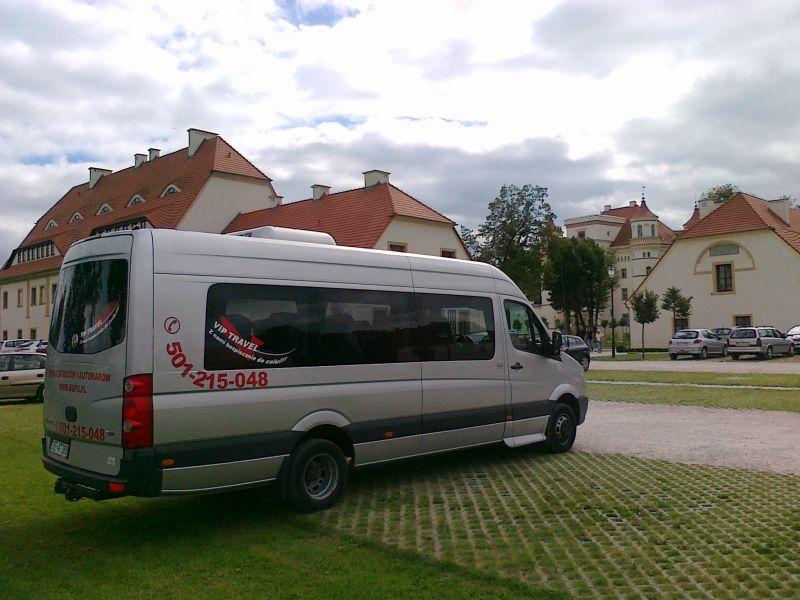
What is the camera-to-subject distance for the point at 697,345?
4075 cm

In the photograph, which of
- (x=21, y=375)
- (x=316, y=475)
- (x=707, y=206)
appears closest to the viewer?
(x=316, y=475)

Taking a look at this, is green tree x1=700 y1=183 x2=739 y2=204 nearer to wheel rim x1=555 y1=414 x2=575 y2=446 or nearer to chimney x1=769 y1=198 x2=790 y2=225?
chimney x1=769 y1=198 x2=790 y2=225

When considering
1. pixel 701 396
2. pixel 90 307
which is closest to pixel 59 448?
pixel 90 307

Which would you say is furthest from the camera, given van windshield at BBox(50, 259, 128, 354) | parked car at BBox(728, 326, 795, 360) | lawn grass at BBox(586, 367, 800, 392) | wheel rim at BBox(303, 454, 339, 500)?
parked car at BBox(728, 326, 795, 360)

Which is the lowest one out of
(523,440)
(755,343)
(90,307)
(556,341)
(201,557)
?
→ (201,557)

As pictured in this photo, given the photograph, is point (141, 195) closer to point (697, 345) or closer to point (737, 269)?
point (697, 345)

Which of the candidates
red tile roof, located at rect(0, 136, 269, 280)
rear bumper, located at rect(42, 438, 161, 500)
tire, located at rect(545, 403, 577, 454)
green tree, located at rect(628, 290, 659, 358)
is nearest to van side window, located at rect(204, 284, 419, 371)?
rear bumper, located at rect(42, 438, 161, 500)

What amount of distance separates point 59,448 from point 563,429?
653cm

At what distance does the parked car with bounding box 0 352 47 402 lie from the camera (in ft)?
68.3

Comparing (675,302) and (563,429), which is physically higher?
(675,302)

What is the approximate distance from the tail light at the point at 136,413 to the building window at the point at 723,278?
56.8 metres

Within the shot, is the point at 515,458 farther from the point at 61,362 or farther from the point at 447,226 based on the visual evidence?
the point at 447,226

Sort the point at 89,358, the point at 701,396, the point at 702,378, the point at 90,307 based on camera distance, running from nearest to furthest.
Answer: the point at 89,358, the point at 90,307, the point at 701,396, the point at 702,378

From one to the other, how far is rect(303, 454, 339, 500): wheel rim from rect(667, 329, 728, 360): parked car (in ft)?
121
